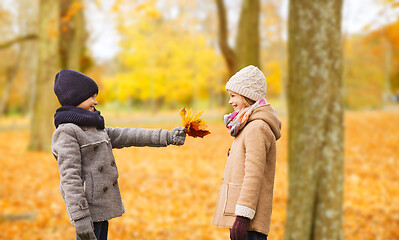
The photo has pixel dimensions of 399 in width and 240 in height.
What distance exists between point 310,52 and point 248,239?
291 cm

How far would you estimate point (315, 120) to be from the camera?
4.13 metres

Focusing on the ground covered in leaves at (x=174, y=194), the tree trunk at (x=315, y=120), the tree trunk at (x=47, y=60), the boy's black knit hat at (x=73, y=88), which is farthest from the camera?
the tree trunk at (x=47, y=60)

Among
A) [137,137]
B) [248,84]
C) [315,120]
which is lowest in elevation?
[137,137]

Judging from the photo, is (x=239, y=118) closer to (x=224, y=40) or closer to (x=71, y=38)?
(x=71, y=38)

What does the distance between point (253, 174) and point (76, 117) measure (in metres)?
0.80

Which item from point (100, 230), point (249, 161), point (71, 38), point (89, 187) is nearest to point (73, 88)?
point (89, 187)

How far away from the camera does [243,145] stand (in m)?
1.59

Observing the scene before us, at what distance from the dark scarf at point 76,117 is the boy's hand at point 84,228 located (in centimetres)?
41

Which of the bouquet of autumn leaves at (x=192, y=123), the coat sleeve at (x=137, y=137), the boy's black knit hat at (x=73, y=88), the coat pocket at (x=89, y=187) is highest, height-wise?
the boy's black knit hat at (x=73, y=88)

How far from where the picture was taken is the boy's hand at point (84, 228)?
1.48m

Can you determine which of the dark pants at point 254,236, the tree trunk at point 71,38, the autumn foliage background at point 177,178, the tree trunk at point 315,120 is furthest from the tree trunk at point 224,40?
the dark pants at point 254,236

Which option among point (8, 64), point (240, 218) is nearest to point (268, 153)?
point (240, 218)

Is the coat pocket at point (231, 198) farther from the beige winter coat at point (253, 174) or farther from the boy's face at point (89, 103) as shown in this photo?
the boy's face at point (89, 103)

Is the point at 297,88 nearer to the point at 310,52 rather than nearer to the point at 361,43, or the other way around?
the point at 310,52
